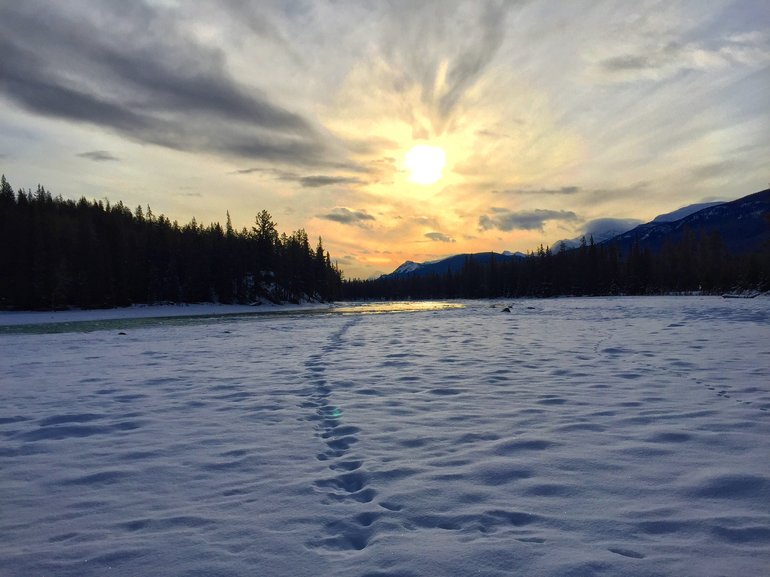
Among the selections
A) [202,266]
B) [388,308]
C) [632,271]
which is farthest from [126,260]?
[632,271]

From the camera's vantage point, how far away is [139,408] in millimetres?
7750

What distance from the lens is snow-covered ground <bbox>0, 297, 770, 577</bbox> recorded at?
10.3 ft

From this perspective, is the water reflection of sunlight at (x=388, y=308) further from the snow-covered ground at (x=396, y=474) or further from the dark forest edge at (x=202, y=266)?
the snow-covered ground at (x=396, y=474)

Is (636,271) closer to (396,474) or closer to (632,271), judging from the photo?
(632,271)

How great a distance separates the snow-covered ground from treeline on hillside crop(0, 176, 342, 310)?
232ft

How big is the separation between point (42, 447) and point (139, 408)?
1.91m

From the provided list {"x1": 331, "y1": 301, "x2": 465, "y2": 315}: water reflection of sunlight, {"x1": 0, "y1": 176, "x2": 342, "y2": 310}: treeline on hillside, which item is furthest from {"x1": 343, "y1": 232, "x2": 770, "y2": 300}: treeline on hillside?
{"x1": 0, "y1": 176, "x2": 342, "y2": 310}: treeline on hillside

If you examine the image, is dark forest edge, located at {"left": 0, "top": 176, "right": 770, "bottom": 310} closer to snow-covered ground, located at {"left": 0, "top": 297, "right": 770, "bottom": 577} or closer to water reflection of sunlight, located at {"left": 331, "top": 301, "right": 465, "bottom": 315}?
water reflection of sunlight, located at {"left": 331, "top": 301, "right": 465, "bottom": 315}

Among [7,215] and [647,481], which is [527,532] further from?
[7,215]

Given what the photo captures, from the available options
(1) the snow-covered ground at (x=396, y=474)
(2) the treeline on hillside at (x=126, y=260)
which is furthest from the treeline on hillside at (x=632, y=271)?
(1) the snow-covered ground at (x=396, y=474)

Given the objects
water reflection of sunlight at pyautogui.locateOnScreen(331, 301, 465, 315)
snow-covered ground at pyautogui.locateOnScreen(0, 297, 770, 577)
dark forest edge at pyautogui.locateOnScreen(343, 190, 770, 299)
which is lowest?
snow-covered ground at pyautogui.locateOnScreen(0, 297, 770, 577)

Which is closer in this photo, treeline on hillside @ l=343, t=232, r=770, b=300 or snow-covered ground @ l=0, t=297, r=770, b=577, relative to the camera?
snow-covered ground @ l=0, t=297, r=770, b=577

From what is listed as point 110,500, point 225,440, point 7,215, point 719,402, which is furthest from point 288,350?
point 7,215

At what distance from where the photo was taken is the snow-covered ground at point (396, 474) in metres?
3.14
